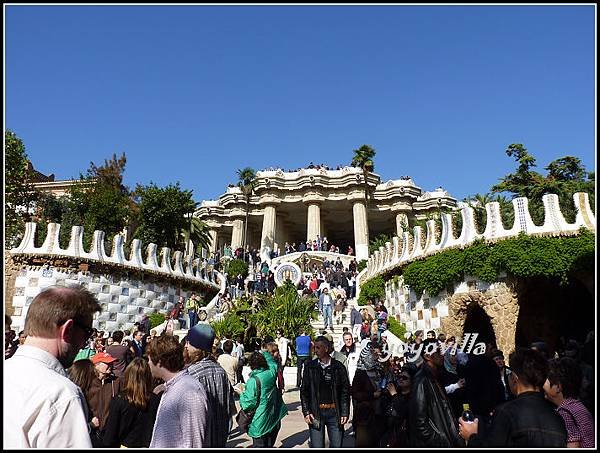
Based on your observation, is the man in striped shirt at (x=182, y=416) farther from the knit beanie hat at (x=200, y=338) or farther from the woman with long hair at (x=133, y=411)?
the woman with long hair at (x=133, y=411)

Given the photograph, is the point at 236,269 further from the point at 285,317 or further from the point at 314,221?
the point at 285,317

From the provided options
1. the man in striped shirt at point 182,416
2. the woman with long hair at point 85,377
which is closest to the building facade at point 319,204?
the woman with long hair at point 85,377

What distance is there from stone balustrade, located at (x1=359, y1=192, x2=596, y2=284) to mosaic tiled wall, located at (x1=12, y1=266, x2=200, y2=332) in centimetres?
1217

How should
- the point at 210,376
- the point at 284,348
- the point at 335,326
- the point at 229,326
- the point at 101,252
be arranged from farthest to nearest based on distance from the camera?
1. the point at 101,252
2. the point at 335,326
3. the point at 229,326
4. the point at 284,348
5. the point at 210,376

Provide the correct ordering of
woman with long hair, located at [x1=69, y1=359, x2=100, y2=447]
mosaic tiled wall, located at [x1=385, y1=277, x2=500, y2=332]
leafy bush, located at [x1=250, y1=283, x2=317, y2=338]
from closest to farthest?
woman with long hair, located at [x1=69, y1=359, x2=100, y2=447], leafy bush, located at [x1=250, y1=283, x2=317, y2=338], mosaic tiled wall, located at [x1=385, y1=277, x2=500, y2=332]

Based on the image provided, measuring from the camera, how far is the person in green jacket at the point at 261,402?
18.1ft

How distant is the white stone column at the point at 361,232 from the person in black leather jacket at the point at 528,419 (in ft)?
127

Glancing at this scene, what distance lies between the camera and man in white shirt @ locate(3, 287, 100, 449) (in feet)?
6.37

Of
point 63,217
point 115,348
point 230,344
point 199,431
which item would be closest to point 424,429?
point 199,431

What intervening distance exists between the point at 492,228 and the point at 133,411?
15870 millimetres

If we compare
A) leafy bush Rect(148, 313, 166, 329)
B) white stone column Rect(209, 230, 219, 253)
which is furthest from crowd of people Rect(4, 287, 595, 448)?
white stone column Rect(209, 230, 219, 253)

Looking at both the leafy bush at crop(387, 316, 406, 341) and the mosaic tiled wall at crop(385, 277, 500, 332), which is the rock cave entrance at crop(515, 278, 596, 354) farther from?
the leafy bush at crop(387, 316, 406, 341)

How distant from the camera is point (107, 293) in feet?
74.0

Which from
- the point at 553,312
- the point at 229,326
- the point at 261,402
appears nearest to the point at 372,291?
the point at 553,312
